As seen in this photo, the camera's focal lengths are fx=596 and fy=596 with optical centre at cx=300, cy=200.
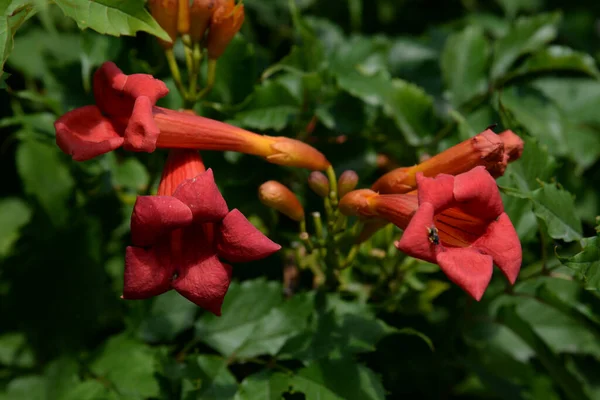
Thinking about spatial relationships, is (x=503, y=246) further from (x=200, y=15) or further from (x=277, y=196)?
(x=200, y=15)

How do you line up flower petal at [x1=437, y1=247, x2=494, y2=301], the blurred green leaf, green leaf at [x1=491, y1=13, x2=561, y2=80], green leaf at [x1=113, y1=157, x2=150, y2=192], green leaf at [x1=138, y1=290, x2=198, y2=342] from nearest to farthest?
flower petal at [x1=437, y1=247, x2=494, y2=301]
green leaf at [x1=138, y1=290, x2=198, y2=342]
green leaf at [x1=113, y1=157, x2=150, y2=192]
green leaf at [x1=491, y1=13, x2=561, y2=80]
the blurred green leaf

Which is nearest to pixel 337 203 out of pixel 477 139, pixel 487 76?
pixel 477 139

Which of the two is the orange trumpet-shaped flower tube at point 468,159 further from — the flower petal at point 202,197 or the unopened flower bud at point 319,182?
the flower petal at point 202,197

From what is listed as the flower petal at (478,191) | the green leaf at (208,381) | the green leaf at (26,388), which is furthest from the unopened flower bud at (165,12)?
the green leaf at (26,388)

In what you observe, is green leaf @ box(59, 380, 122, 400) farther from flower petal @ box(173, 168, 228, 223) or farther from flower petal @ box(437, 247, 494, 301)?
flower petal @ box(437, 247, 494, 301)

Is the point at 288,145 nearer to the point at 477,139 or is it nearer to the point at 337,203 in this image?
the point at 337,203

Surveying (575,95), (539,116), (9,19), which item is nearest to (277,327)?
(9,19)

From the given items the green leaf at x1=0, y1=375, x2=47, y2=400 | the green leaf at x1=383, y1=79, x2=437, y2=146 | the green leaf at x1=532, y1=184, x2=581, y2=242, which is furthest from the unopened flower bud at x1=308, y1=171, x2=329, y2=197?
the green leaf at x1=0, y1=375, x2=47, y2=400
